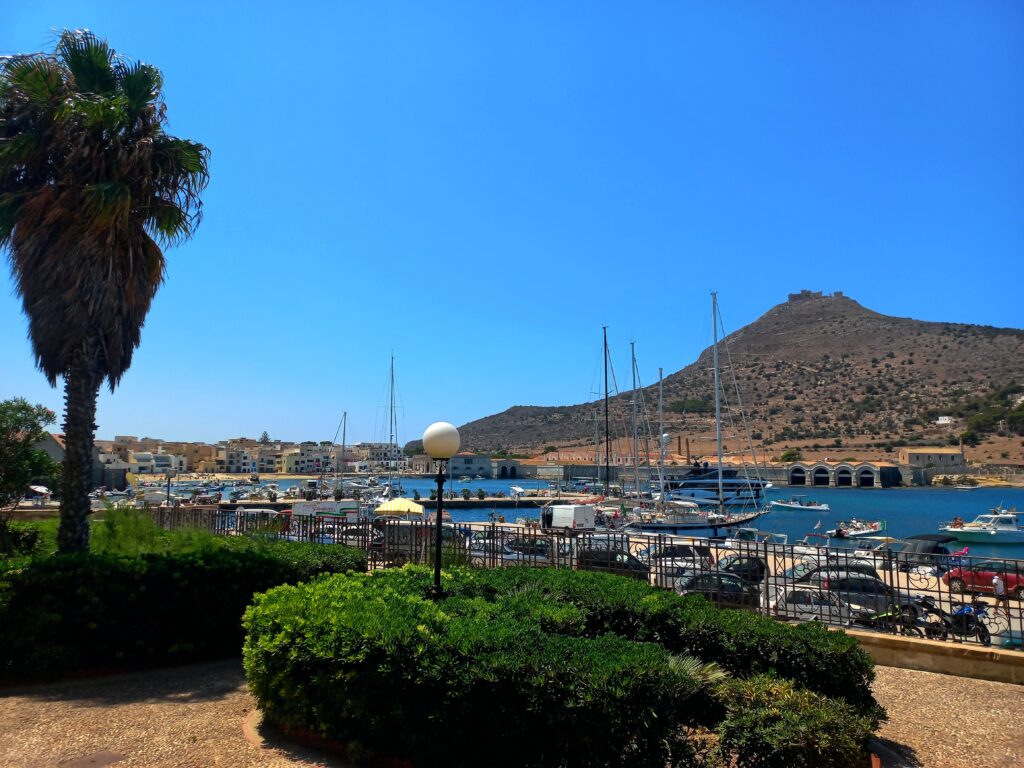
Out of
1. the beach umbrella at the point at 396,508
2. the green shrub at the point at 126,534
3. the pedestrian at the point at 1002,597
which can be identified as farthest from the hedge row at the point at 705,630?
the beach umbrella at the point at 396,508

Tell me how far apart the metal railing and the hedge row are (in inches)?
136

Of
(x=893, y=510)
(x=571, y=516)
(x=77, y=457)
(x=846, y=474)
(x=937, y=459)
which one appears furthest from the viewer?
(x=846, y=474)

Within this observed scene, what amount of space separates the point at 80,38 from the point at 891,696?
1520 cm

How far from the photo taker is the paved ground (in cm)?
568

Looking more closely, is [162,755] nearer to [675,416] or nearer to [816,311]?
[675,416]

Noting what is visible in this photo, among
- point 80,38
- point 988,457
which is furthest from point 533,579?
point 988,457

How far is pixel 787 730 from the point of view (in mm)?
4762

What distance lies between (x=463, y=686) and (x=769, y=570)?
9.89 metres

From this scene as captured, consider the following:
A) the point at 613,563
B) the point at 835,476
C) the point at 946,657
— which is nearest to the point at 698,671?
the point at 946,657

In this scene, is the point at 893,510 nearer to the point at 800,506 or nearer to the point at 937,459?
the point at 800,506

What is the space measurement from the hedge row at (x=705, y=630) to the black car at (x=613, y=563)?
3971mm

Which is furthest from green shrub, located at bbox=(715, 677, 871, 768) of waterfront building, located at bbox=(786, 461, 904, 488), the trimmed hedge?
waterfront building, located at bbox=(786, 461, 904, 488)

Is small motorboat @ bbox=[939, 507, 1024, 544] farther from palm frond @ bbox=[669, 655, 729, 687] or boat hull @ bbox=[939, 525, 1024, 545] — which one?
palm frond @ bbox=[669, 655, 729, 687]

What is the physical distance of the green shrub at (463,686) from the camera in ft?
15.2
